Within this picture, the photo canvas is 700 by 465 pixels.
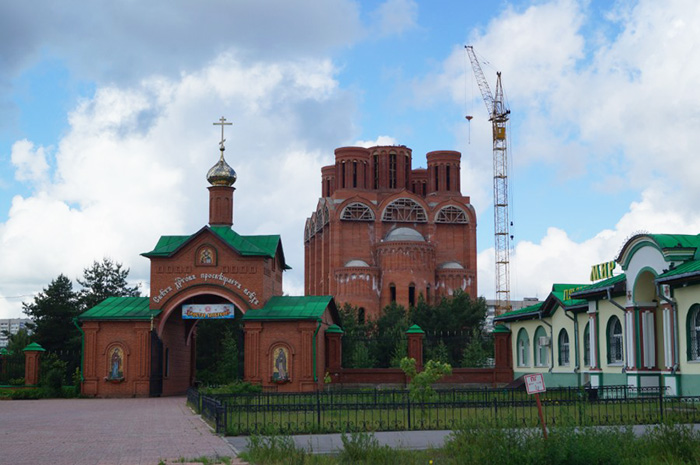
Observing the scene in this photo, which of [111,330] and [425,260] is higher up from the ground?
[425,260]

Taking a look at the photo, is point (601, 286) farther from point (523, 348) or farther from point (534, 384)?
point (534, 384)

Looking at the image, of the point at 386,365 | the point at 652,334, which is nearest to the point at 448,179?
the point at 386,365

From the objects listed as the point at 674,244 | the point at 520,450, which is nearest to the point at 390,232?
the point at 674,244

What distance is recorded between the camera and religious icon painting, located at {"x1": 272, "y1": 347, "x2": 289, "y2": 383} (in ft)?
121

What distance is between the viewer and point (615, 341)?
30391mm

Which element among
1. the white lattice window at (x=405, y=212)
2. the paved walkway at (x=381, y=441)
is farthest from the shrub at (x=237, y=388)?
the white lattice window at (x=405, y=212)

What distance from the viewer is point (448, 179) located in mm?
85188

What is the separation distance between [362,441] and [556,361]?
2467 centimetres

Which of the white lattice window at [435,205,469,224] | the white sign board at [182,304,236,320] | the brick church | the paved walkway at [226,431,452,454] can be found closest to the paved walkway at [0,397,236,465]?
the paved walkway at [226,431,452,454]

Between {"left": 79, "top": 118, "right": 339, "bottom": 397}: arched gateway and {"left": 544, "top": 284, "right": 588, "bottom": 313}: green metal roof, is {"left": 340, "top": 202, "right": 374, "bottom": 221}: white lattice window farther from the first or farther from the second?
{"left": 544, "top": 284, "right": 588, "bottom": 313}: green metal roof

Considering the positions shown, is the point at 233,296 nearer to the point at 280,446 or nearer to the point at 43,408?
the point at 43,408

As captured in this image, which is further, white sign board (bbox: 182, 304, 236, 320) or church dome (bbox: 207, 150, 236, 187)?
church dome (bbox: 207, 150, 236, 187)

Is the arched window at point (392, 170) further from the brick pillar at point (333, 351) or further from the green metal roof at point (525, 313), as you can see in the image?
the brick pillar at point (333, 351)

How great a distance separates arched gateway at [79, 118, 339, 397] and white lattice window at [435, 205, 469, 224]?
141 feet
